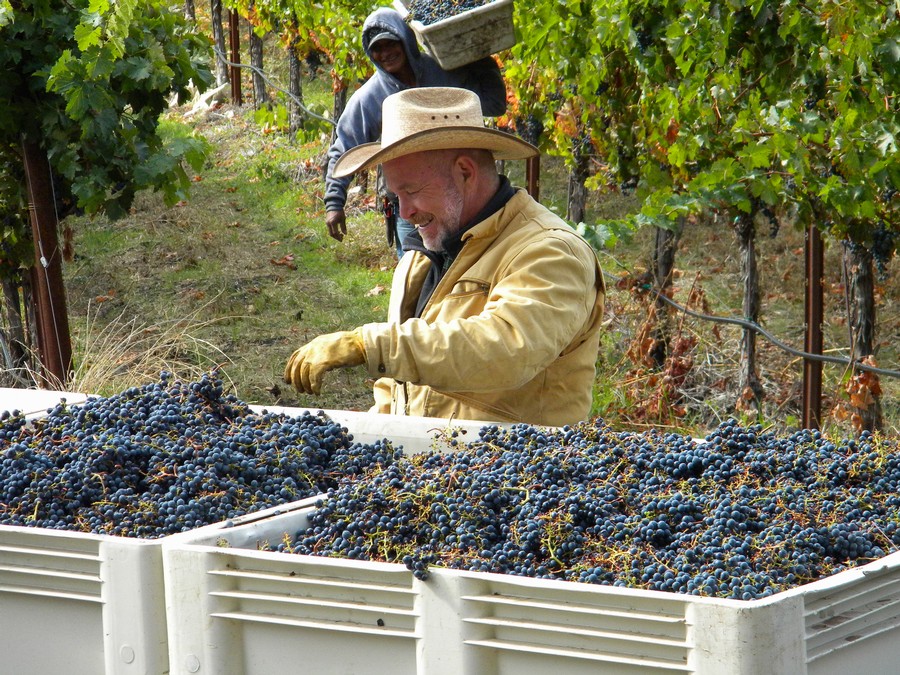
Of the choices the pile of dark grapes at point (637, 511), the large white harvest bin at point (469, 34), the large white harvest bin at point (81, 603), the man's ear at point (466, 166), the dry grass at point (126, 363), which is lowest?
the dry grass at point (126, 363)

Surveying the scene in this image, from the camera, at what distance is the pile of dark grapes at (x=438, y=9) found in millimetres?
4398

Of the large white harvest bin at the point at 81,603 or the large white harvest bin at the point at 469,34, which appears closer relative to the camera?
the large white harvest bin at the point at 81,603

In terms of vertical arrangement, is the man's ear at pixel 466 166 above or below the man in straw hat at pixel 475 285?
above

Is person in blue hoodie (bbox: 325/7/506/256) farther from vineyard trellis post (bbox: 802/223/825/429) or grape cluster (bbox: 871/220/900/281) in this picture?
grape cluster (bbox: 871/220/900/281)

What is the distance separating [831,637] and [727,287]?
6.77m

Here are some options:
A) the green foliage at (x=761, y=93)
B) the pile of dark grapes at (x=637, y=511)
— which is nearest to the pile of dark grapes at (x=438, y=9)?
the green foliage at (x=761, y=93)

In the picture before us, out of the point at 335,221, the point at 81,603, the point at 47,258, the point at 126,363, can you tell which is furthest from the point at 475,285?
the point at 126,363

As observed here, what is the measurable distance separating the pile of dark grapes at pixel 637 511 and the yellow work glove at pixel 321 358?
1.16 feet

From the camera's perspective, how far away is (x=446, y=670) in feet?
4.93

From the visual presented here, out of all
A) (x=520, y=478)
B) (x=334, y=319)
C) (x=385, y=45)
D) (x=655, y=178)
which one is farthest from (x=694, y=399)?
(x=520, y=478)

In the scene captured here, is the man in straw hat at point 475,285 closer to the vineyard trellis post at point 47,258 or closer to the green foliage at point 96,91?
the green foliage at point 96,91

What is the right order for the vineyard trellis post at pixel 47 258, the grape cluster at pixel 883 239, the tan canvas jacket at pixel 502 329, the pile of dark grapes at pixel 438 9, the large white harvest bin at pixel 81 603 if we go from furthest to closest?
the vineyard trellis post at pixel 47 258 → the pile of dark grapes at pixel 438 9 → the grape cluster at pixel 883 239 → the tan canvas jacket at pixel 502 329 → the large white harvest bin at pixel 81 603

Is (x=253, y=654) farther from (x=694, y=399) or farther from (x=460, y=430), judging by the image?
(x=694, y=399)

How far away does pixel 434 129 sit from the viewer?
9.50 ft
